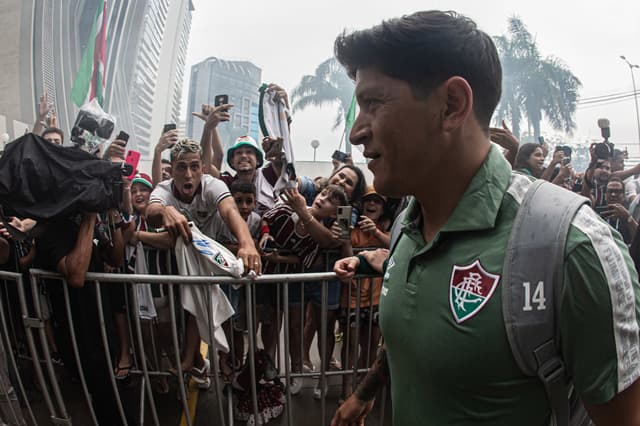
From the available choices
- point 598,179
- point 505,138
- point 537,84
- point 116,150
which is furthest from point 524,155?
point 537,84

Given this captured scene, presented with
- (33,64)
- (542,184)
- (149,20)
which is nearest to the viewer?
(542,184)

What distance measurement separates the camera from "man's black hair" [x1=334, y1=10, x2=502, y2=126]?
98 centimetres

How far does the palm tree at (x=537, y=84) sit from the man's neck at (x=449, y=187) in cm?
3782

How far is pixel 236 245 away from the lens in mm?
3074

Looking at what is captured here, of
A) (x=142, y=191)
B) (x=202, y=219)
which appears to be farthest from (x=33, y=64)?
(x=202, y=219)

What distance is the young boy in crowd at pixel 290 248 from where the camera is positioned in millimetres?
3094

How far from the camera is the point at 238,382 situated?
2.49 metres

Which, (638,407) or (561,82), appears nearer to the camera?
(638,407)

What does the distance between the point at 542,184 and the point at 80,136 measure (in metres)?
3.38

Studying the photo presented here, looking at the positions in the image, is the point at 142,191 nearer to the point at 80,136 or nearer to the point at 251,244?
the point at 80,136

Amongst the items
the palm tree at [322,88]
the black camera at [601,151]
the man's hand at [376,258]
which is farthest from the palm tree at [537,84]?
the man's hand at [376,258]

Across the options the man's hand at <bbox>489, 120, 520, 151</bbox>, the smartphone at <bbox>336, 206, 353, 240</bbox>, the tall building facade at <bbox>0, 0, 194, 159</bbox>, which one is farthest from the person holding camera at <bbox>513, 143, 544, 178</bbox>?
the tall building facade at <bbox>0, 0, 194, 159</bbox>

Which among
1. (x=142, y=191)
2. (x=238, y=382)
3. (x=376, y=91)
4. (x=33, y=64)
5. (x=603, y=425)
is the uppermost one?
(x=33, y=64)

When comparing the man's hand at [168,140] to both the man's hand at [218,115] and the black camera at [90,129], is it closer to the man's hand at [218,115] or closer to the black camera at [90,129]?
the man's hand at [218,115]
